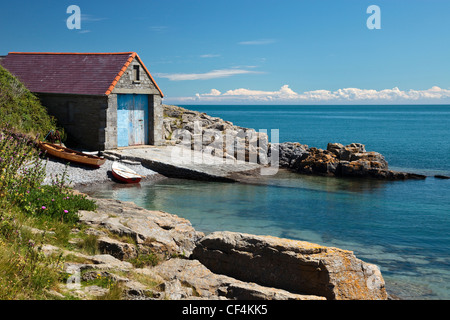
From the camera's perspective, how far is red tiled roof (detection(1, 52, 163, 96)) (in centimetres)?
2704

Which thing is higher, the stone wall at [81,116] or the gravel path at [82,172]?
the stone wall at [81,116]

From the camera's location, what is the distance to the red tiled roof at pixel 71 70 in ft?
88.7

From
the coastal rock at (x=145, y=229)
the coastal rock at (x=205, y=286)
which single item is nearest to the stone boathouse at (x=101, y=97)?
the coastal rock at (x=145, y=229)

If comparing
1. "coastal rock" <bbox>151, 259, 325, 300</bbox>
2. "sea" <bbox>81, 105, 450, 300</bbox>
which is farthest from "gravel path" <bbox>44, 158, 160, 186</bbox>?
"coastal rock" <bbox>151, 259, 325, 300</bbox>

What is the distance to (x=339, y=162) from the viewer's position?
101ft

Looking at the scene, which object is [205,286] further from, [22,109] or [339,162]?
[339,162]

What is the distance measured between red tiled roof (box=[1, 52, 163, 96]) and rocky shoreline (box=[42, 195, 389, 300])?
63.6 feet

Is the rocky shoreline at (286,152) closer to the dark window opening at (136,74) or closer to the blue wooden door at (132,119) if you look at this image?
the blue wooden door at (132,119)

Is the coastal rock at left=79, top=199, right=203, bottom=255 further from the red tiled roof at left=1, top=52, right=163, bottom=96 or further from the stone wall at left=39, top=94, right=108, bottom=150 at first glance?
the red tiled roof at left=1, top=52, right=163, bottom=96

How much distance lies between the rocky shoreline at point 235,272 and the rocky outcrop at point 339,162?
2280 cm

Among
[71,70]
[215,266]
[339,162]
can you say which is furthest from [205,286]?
[71,70]

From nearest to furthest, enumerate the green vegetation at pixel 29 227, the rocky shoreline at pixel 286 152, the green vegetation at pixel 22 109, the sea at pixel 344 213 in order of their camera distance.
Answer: the green vegetation at pixel 29 227 < the sea at pixel 344 213 < the green vegetation at pixel 22 109 < the rocky shoreline at pixel 286 152

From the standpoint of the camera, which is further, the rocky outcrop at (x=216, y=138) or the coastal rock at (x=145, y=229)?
the rocky outcrop at (x=216, y=138)

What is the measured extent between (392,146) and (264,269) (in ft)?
175
